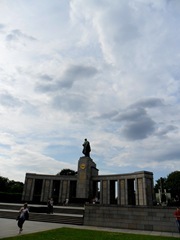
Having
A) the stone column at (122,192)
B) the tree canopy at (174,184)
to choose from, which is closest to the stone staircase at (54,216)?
the stone column at (122,192)

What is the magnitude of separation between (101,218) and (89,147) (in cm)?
1951

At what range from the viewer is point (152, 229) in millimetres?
16047

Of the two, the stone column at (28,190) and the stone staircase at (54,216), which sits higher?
the stone column at (28,190)

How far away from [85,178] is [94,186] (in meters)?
4.92

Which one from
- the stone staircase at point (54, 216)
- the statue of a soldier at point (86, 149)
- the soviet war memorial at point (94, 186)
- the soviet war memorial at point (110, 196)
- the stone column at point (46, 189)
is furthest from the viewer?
the stone column at point (46, 189)

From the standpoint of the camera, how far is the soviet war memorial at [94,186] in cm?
3300

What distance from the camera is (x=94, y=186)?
3847 centimetres

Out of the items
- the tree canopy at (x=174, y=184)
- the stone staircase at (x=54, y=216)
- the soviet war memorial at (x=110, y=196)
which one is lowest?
the stone staircase at (x=54, y=216)

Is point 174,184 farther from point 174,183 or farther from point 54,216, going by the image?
point 54,216

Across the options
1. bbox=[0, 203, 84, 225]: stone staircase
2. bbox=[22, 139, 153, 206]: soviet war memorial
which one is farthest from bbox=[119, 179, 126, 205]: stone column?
bbox=[0, 203, 84, 225]: stone staircase

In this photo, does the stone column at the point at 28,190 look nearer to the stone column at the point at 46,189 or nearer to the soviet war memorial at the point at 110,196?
the soviet war memorial at the point at 110,196

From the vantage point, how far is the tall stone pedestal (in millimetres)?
33781

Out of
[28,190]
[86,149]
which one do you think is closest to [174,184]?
[86,149]

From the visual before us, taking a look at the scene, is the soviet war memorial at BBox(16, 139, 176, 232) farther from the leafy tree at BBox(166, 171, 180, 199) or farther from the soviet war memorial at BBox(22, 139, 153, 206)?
the leafy tree at BBox(166, 171, 180, 199)
